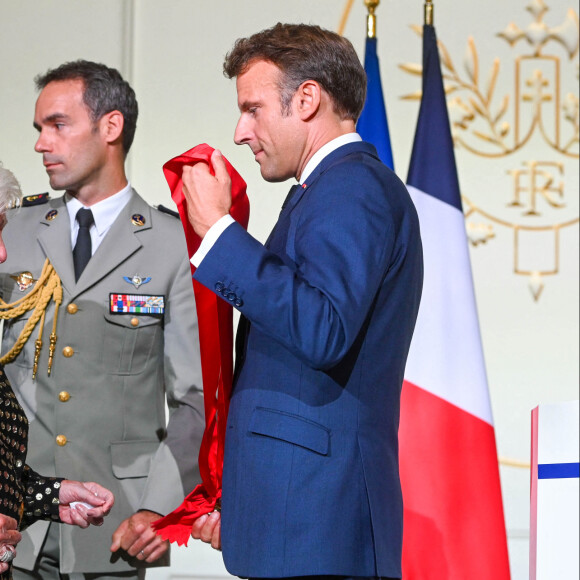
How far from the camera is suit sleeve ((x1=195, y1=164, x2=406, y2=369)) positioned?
1.34 meters

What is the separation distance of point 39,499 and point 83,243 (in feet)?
2.15

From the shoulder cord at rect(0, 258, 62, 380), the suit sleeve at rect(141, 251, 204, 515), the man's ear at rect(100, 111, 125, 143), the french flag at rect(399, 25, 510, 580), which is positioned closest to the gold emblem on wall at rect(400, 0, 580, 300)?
the french flag at rect(399, 25, 510, 580)

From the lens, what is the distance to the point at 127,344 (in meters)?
2.14

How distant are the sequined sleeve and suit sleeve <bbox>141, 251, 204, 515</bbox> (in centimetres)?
25

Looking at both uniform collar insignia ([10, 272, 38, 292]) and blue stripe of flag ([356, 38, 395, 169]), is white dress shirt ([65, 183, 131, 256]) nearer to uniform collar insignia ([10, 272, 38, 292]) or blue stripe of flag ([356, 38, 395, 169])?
uniform collar insignia ([10, 272, 38, 292])

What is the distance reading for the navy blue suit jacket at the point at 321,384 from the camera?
136 cm

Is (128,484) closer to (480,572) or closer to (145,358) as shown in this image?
(145,358)

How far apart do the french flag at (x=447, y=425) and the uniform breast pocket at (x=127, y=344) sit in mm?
797

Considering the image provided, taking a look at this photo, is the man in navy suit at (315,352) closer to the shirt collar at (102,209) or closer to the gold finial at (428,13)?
the shirt collar at (102,209)

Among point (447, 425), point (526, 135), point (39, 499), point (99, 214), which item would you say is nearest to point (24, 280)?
point (99, 214)

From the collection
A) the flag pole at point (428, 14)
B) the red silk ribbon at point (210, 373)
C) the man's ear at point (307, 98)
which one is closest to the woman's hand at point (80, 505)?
the red silk ribbon at point (210, 373)

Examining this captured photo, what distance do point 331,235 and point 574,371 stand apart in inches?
86.7

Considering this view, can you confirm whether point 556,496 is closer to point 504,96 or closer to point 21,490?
point 21,490

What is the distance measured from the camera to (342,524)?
1382 mm
